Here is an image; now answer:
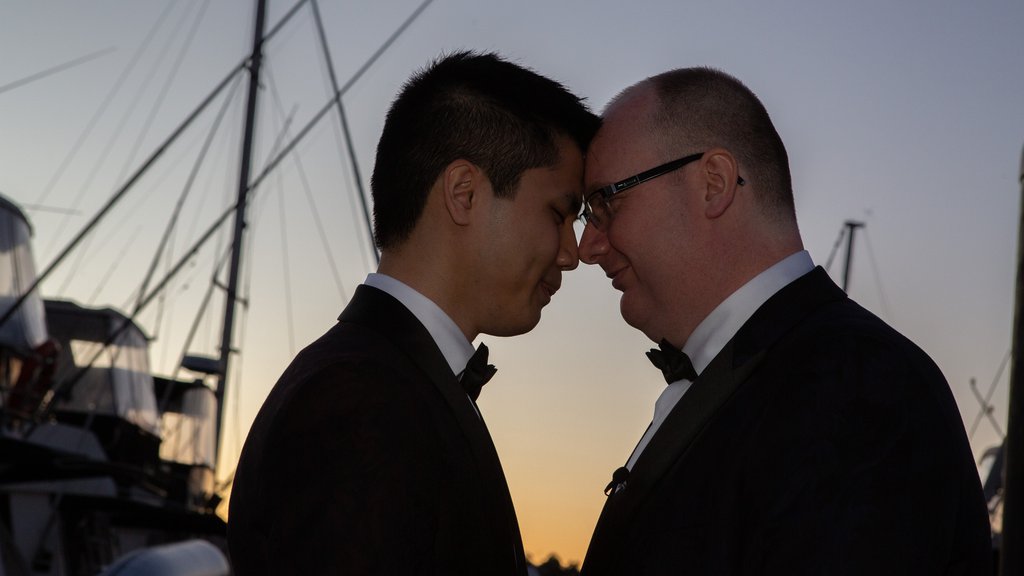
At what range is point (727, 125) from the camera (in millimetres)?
3842

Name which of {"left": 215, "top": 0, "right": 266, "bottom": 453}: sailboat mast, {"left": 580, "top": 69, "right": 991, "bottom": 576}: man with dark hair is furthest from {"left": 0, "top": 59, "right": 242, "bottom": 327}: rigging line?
{"left": 580, "top": 69, "right": 991, "bottom": 576}: man with dark hair

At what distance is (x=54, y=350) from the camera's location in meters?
21.6

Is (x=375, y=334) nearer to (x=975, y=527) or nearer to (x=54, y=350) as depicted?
(x=975, y=527)

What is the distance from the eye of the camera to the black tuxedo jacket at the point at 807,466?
9.53 ft

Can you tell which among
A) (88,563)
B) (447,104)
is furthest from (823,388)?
(88,563)

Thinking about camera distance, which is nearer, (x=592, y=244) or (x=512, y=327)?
(x=512, y=327)

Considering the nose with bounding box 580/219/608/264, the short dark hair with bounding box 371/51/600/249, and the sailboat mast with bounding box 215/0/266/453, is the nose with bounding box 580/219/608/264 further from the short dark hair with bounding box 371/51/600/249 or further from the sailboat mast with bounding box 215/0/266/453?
the sailboat mast with bounding box 215/0/266/453

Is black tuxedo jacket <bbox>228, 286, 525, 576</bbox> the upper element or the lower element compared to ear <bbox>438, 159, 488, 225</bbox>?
lower

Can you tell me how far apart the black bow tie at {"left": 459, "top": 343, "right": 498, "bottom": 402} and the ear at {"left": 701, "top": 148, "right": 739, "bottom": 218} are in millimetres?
764

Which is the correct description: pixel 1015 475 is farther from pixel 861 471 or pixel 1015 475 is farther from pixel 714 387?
pixel 861 471

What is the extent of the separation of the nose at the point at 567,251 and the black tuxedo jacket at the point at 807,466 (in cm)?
82

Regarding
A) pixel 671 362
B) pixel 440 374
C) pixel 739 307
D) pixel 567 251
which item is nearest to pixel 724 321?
pixel 739 307

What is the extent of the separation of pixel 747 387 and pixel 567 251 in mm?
1029

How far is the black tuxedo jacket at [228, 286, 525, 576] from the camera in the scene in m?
3.20
